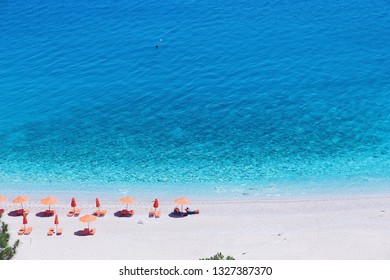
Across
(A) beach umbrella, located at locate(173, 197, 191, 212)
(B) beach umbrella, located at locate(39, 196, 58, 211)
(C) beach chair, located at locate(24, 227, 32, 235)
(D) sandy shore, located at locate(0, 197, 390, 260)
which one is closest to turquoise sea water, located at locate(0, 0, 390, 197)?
(D) sandy shore, located at locate(0, 197, 390, 260)

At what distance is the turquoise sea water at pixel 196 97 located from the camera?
47.2 metres

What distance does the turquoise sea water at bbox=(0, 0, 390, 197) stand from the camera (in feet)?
155

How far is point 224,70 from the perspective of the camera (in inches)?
2559

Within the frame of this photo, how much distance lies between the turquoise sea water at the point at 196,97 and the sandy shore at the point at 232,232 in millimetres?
2983

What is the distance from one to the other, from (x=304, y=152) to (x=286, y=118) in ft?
21.8

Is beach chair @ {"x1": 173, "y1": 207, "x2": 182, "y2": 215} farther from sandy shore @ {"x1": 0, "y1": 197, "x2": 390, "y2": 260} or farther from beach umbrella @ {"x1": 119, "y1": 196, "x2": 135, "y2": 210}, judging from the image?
beach umbrella @ {"x1": 119, "y1": 196, "x2": 135, "y2": 210}

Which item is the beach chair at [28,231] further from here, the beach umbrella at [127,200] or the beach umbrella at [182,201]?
the beach umbrella at [182,201]

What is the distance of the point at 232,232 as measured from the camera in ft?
126

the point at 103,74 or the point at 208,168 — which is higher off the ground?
the point at 103,74

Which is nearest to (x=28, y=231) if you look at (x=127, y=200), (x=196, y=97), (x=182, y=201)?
(x=127, y=200)

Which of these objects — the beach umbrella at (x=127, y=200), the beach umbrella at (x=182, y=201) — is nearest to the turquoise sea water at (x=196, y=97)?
the beach umbrella at (x=182, y=201)

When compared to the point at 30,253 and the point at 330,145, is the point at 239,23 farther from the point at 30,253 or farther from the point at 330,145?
the point at 30,253

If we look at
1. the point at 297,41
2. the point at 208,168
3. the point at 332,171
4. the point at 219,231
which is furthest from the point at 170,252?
the point at 297,41

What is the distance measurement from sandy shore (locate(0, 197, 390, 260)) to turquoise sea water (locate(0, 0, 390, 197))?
2983mm
